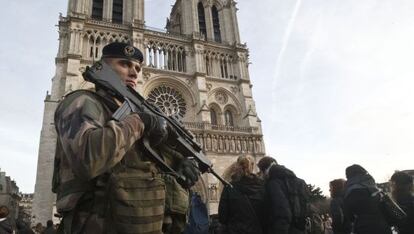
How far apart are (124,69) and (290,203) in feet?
8.27

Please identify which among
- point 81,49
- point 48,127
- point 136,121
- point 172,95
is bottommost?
point 136,121

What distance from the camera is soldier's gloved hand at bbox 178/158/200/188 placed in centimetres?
196

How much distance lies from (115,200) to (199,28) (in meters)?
26.3

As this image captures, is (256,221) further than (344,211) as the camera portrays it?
No

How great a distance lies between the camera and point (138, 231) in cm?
135

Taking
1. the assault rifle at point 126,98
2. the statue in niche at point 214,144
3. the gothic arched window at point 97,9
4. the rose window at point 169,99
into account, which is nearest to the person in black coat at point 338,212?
the assault rifle at point 126,98

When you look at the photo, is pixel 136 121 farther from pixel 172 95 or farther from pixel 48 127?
pixel 172 95

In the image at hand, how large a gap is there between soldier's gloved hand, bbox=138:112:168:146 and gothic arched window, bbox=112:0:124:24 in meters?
24.1

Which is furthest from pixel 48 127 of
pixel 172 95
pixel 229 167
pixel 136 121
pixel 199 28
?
pixel 136 121

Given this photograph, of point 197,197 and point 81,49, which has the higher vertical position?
point 81,49

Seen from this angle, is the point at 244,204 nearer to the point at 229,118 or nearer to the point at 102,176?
the point at 102,176

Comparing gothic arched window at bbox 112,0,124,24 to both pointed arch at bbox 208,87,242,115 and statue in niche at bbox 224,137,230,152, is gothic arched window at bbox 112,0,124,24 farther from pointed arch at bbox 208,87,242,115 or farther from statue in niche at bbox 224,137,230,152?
statue in niche at bbox 224,137,230,152

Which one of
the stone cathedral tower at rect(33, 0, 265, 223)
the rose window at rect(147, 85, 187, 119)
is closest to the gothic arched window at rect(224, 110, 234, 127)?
the stone cathedral tower at rect(33, 0, 265, 223)

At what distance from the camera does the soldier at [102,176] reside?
53.7 inches
